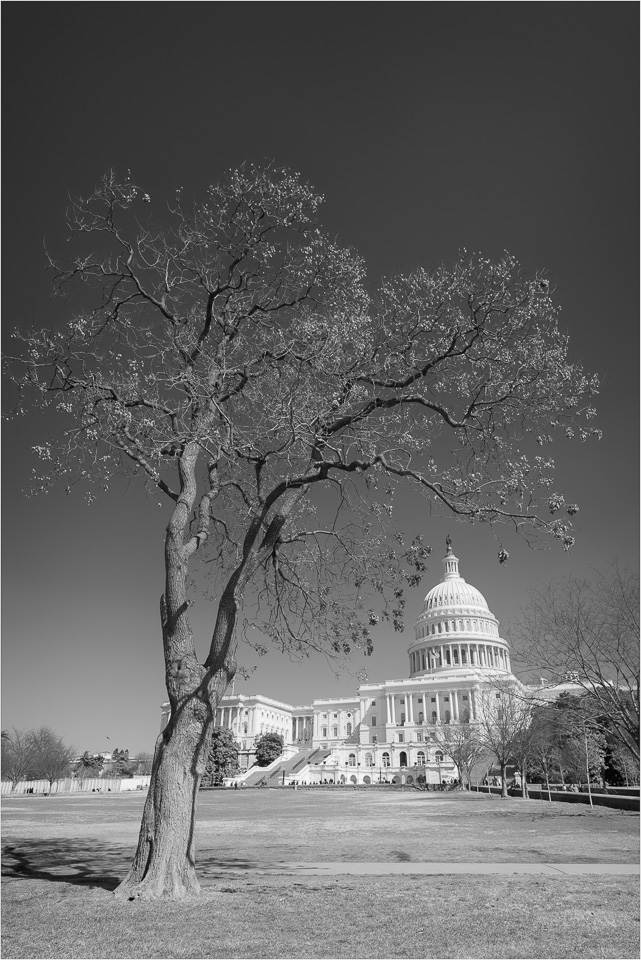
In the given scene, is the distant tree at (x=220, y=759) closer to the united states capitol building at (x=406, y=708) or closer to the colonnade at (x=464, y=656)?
the united states capitol building at (x=406, y=708)

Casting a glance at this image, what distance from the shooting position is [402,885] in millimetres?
10898

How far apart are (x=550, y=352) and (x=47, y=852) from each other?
17230 mm

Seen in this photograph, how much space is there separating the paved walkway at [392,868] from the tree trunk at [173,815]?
268 cm

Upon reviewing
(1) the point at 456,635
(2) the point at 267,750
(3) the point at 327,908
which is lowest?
(2) the point at 267,750

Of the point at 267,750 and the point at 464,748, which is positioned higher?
the point at 464,748

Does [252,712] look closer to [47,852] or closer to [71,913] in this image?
[47,852]

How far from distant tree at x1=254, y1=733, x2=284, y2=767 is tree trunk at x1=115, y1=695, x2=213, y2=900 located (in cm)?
12237

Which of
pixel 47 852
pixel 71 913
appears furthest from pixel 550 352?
pixel 47 852

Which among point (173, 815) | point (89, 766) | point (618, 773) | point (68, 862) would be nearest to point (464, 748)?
point (618, 773)

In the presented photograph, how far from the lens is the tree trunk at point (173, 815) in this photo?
32.1 ft

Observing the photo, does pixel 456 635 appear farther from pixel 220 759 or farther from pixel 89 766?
pixel 89 766

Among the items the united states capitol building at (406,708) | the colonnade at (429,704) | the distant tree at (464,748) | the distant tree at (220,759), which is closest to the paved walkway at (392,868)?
the distant tree at (464,748)

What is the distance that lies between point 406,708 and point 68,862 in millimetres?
140542

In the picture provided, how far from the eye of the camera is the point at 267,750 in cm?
12650
